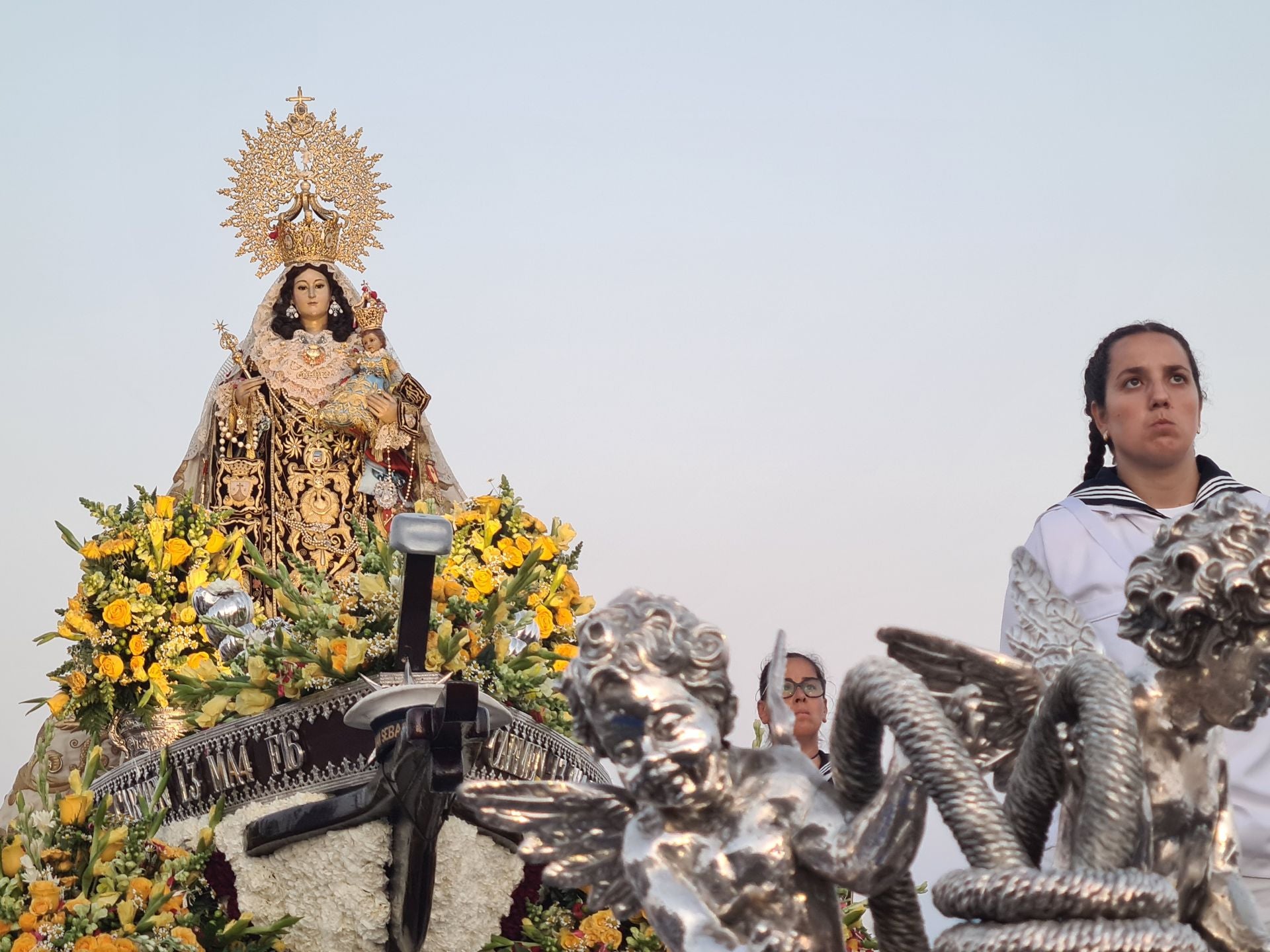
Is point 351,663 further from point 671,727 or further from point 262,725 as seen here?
point 671,727

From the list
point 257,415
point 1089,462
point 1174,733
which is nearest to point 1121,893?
point 1174,733

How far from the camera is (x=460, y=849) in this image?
479 centimetres

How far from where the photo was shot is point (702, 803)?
201cm

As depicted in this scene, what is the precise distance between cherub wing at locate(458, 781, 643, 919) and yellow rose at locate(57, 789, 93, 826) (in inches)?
82.3

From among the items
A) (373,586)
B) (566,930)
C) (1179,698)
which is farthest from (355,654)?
(1179,698)

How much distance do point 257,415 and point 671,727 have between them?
8.34 m

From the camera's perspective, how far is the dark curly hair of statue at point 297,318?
1053 cm

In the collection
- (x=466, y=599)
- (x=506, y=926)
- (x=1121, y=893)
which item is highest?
(x=1121, y=893)

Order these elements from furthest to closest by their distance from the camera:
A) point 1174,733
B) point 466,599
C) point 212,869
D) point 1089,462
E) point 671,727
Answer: point 466,599 → point 212,869 → point 1089,462 → point 1174,733 → point 671,727

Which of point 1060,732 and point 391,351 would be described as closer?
point 1060,732

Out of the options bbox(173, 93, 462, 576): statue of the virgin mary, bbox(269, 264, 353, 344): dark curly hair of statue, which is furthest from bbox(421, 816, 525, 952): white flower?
bbox(269, 264, 353, 344): dark curly hair of statue

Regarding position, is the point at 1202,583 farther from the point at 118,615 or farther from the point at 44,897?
the point at 118,615

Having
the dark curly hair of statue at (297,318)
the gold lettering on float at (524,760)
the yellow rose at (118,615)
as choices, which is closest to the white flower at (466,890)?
the gold lettering on float at (524,760)

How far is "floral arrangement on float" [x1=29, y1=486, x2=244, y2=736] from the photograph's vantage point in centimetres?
590
